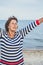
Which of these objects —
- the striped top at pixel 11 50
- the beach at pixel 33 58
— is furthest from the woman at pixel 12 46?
the beach at pixel 33 58

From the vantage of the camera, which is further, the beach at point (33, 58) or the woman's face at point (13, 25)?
the beach at point (33, 58)

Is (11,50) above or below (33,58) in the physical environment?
above

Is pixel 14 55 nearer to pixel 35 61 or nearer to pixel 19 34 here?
pixel 19 34

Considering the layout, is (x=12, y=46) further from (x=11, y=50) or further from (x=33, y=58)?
(x=33, y=58)

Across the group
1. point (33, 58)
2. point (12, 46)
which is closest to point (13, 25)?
point (12, 46)

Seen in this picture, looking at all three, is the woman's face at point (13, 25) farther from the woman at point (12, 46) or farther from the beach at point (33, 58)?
the beach at point (33, 58)

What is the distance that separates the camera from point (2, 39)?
3850mm

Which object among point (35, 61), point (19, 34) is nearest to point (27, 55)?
point (35, 61)

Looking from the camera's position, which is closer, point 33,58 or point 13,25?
point 13,25

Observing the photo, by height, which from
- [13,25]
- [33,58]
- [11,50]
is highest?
[13,25]

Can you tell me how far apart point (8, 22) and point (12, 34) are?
0.66 ft

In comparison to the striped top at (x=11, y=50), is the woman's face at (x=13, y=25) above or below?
above

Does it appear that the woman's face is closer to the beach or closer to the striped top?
the striped top

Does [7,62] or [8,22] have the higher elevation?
[8,22]
